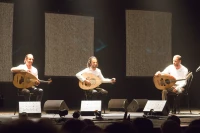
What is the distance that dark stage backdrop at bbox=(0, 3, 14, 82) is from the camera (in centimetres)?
817

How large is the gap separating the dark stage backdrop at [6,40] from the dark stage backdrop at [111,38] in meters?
0.21

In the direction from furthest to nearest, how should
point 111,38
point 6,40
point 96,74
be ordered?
point 111,38
point 6,40
point 96,74

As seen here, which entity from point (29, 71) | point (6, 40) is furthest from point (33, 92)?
point (6, 40)

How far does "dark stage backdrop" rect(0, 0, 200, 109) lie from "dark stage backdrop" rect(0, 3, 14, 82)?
213 mm

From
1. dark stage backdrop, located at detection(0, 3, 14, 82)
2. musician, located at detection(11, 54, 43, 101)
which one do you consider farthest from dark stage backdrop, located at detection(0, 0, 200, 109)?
musician, located at detection(11, 54, 43, 101)

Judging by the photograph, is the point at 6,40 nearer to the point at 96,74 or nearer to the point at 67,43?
the point at 67,43

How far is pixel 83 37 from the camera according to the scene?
359 inches

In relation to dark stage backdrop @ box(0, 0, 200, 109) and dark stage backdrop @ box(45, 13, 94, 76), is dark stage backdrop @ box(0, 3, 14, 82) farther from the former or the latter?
dark stage backdrop @ box(45, 13, 94, 76)

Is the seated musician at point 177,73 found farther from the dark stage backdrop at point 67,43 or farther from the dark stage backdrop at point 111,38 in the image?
the dark stage backdrop at point 67,43

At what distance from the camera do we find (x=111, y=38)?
9.48m

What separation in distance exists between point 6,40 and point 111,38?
2768 mm

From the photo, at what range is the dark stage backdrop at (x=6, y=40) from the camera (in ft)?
26.8

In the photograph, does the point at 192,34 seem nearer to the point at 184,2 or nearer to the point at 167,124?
the point at 184,2

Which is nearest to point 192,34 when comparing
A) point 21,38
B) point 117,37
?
point 117,37
